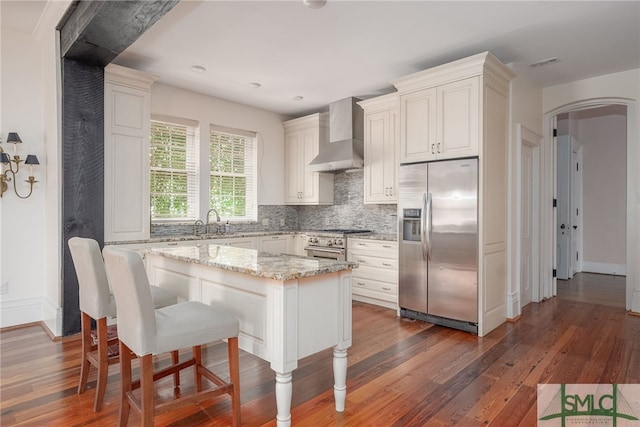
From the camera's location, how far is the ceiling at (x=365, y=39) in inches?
113

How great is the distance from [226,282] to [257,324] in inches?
14.2

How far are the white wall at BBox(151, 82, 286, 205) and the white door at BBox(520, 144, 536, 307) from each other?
11.6ft

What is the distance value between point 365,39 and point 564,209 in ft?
16.7

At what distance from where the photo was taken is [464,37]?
3307 millimetres

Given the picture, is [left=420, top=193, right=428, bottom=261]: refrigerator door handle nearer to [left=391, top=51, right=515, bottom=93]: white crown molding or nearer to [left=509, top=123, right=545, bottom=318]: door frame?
[left=509, top=123, right=545, bottom=318]: door frame

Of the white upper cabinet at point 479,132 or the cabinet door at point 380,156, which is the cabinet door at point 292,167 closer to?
the cabinet door at point 380,156

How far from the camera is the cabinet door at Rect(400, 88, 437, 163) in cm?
379

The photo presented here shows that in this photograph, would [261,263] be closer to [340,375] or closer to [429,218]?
[340,375]

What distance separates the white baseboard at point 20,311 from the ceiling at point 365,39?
269 cm

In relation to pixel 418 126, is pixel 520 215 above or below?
below

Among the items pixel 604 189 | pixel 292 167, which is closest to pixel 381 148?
pixel 292 167

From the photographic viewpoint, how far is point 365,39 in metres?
3.35

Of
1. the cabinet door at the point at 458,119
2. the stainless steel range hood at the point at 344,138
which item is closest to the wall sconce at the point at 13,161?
the stainless steel range hood at the point at 344,138

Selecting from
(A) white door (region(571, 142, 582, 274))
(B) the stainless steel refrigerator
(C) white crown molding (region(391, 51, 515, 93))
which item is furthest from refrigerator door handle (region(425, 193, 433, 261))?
(A) white door (region(571, 142, 582, 274))
